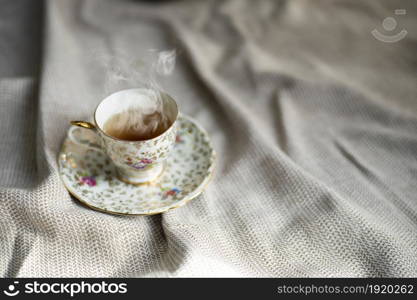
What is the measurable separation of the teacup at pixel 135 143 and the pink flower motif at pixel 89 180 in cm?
5

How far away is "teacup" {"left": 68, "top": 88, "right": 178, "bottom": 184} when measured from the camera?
80 centimetres

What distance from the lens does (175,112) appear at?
842mm

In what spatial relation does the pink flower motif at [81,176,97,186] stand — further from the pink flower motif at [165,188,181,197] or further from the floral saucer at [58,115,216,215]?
the pink flower motif at [165,188,181,197]

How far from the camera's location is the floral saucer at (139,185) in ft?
2.66

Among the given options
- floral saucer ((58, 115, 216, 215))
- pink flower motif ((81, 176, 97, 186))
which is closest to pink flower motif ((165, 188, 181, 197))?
floral saucer ((58, 115, 216, 215))

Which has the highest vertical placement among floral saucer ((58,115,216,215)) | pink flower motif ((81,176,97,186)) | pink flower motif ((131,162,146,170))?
pink flower motif ((131,162,146,170))

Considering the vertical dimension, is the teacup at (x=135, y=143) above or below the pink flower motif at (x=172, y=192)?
above

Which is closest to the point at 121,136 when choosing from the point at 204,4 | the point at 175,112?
the point at 175,112

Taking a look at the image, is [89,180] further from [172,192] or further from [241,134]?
[241,134]

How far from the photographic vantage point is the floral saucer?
31.9 inches

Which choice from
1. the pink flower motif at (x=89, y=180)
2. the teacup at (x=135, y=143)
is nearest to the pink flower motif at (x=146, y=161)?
the teacup at (x=135, y=143)

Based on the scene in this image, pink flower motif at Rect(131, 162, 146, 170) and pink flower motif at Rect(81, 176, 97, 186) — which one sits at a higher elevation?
pink flower motif at Rect(131, 162, 146, 170)

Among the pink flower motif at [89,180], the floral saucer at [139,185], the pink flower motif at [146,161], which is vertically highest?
the pink flower motif at [146,161]

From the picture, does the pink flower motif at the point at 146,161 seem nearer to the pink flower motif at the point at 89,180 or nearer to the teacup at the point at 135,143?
the teacup at the point at 135,143
